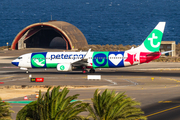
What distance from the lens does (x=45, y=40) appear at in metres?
107

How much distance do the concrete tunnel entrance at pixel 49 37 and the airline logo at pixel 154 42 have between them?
4055cm

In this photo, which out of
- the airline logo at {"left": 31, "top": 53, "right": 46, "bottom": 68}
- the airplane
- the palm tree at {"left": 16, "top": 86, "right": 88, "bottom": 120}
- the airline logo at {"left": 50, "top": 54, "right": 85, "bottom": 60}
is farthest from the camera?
the airline logo at {"left": 31, "top": 53, "right": 46, "bottom": 68}

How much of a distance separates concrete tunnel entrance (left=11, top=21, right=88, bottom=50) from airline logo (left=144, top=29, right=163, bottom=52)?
40554mm

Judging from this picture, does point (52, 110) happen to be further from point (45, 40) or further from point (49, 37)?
point (49, 37)

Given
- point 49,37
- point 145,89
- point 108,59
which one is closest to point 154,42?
point 108,59

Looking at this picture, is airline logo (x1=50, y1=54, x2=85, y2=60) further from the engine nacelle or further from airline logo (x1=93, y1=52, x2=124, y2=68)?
airline logo (x1=93, y1=52, x2=124, y2=68)

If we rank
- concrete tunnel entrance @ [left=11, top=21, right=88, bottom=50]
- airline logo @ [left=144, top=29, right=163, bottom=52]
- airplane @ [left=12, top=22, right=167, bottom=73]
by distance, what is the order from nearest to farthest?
airplane @ [left=12, top=22, right=167, bottom=73], airline logo @ [left=144, top=29, right=163, bottom=52], concrete tunnel entrance @ [left=11, top=21, right=88, bottom=50]

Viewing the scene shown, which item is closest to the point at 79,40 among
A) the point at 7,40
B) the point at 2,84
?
the point at 2,84

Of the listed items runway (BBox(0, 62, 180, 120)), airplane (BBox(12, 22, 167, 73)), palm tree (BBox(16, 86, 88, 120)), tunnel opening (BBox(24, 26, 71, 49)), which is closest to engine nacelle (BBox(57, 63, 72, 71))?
airplane (BBox(12, 22, 167, 73))

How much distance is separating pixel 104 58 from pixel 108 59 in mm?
697

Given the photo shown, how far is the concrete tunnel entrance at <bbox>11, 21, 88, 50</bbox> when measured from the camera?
91.9m

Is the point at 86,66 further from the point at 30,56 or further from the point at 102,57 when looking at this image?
the point at 30,56

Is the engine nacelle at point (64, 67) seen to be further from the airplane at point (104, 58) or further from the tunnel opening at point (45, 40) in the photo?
the tunnel opening at point (45, 40)

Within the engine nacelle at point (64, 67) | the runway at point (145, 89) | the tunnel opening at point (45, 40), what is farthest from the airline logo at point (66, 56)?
the tunnel opening at point (45, 40)
